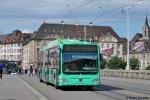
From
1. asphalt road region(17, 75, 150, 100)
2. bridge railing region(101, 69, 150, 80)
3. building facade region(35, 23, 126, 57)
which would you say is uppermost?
building facade region(35, 23, 126, 57)

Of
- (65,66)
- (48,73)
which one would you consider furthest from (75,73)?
(48,73)

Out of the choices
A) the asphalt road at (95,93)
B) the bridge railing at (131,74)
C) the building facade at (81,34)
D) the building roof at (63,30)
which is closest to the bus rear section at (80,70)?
the asphalt road at (95,93)

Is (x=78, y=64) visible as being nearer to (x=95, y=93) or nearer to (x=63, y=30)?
(x=95, y=93)

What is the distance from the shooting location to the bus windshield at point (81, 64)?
27.8 meters

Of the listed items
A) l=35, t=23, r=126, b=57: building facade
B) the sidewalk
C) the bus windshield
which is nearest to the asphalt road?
the sidewalk

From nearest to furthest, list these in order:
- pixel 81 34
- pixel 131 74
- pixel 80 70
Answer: pixel 80 70, pixel 131 74, pixel 81 34

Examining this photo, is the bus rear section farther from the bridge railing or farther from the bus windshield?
the bridge railing

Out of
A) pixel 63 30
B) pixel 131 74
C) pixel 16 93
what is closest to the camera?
pixel 16 93

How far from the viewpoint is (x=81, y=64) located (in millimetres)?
27844

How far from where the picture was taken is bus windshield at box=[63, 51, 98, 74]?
2777 cm

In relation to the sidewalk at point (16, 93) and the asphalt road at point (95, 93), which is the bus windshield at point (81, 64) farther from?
the sidewalk at point (16, 93)

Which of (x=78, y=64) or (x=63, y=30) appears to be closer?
(x=78, y=64)

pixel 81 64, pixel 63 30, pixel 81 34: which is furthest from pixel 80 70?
pixel 81 34

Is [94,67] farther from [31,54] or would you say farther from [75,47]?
[31,54]
